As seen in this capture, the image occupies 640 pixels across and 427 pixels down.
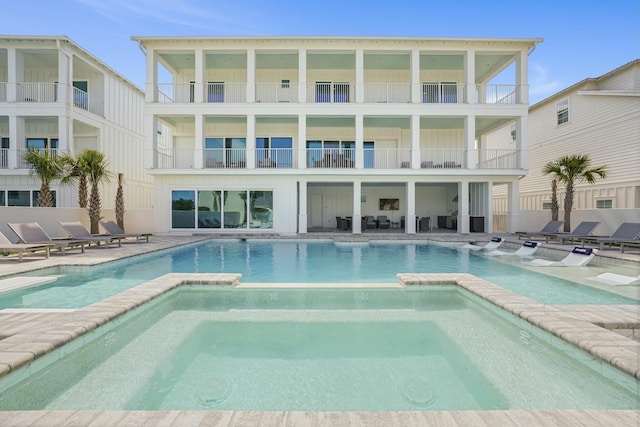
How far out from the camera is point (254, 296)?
570 centimetres

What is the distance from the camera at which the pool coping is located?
Answer: 83.8 inches

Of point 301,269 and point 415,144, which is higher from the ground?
point 415,144

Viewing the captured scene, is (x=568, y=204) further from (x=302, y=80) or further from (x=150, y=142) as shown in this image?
(x=150, y=142)

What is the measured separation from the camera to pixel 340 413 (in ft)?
7.36

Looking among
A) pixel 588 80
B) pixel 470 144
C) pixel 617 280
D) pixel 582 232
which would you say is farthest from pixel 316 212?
pixel 617 280

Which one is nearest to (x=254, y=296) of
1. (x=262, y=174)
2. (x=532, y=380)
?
(x=532, y=380)

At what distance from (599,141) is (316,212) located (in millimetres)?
14605

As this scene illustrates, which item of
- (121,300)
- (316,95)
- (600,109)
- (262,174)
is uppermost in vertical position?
(316,95)

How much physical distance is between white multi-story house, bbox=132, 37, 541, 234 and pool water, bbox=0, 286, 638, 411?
39.1 feet

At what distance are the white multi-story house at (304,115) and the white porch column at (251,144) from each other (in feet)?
0.17

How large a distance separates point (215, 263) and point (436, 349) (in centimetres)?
689

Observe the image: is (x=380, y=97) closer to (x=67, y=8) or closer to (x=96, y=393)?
(x=67, y=8)

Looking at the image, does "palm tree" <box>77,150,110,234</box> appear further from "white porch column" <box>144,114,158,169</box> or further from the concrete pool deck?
the concrete pool deck

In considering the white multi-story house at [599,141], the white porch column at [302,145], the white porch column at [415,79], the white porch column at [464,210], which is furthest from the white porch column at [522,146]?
the white porch column at [302,145]
